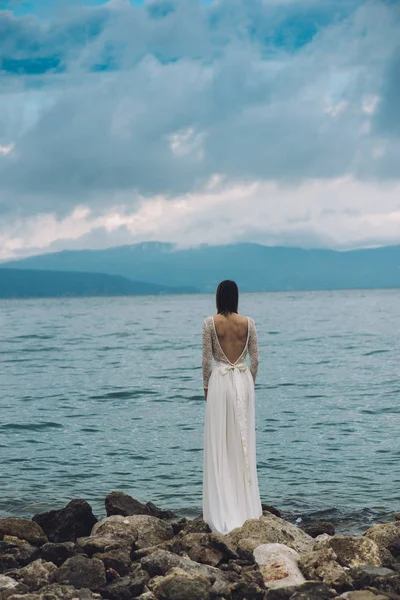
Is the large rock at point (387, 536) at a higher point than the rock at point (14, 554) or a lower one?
higher

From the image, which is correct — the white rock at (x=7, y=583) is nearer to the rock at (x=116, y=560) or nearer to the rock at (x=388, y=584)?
the rock at (x=116, y=560)

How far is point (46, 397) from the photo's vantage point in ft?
96.1

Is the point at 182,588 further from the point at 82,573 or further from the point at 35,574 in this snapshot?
the point at 35,574

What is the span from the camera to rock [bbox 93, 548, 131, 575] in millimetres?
9258

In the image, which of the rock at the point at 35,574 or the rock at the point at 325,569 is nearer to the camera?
the rock at the point at 325,569

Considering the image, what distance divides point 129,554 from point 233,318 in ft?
10.1

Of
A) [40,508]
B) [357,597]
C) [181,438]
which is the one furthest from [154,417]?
[357,597]

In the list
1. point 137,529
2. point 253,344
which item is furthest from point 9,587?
point 253,344

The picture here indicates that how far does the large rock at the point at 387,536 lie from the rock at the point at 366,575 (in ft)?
3.75

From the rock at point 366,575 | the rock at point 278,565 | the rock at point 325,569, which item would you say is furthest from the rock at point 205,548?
the rock at point 366,575

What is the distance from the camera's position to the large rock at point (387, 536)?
9945mm

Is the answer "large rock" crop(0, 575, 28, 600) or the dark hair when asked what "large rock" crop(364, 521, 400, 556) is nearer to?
the dark hair

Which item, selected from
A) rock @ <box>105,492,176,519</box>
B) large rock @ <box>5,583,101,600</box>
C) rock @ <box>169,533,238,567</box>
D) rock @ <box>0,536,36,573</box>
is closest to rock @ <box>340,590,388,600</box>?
rock @ <box>169,533,238,567</box>

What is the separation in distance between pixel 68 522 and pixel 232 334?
11.5 ft
